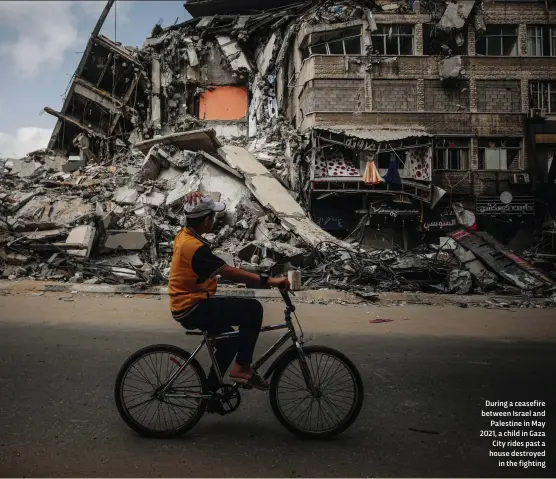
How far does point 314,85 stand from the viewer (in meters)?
20.7

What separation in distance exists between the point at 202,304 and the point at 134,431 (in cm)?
99

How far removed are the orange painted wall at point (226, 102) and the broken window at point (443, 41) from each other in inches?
402

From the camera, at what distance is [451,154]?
21.3m

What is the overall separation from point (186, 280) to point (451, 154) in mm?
20760

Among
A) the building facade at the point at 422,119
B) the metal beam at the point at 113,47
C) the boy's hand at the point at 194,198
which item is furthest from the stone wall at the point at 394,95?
the boy's hand at the point at 194,198

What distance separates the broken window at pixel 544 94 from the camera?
2147 centimetres

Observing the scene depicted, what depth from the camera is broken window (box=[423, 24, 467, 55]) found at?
Result: 21.2 m

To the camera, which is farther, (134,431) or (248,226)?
(248,226)

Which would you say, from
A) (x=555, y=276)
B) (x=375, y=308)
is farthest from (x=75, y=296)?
(x=555, y=276)

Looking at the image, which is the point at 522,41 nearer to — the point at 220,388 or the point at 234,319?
the point at 234,319

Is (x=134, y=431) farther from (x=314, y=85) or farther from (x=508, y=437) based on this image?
(x=314, y=85)

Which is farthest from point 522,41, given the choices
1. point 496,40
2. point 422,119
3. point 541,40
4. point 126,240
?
A: point 126,240

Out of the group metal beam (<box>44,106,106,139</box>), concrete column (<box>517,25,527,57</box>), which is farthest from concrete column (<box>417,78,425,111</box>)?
metal beam (<box>44,106,106,139</box>)

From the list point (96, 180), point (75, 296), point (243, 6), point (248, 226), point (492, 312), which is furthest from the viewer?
point (243, 6)
